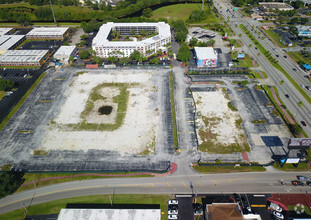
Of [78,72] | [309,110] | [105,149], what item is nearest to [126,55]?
[78,72]

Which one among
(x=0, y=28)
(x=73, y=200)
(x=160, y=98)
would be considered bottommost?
(x=73, y=200)

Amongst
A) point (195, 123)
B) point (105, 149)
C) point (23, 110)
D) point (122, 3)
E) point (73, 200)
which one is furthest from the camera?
point (122, 3)

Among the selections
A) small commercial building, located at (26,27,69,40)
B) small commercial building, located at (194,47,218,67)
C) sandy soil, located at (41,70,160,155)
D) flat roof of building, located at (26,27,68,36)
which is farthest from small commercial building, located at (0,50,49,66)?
small commercial building, located at (194,47,218,67)

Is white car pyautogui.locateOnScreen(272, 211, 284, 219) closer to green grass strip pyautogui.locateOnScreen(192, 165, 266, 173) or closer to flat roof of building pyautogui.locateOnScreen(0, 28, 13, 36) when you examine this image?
green grass strip pyautogui.locateOnScreen(192, 165, 266, 173)

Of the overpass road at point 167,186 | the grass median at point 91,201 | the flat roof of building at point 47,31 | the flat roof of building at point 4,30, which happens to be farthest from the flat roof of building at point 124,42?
the grass median at point 91,201

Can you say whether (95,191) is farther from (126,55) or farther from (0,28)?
(0,28)

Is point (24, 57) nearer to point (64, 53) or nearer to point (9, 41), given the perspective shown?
point (64, 53)
